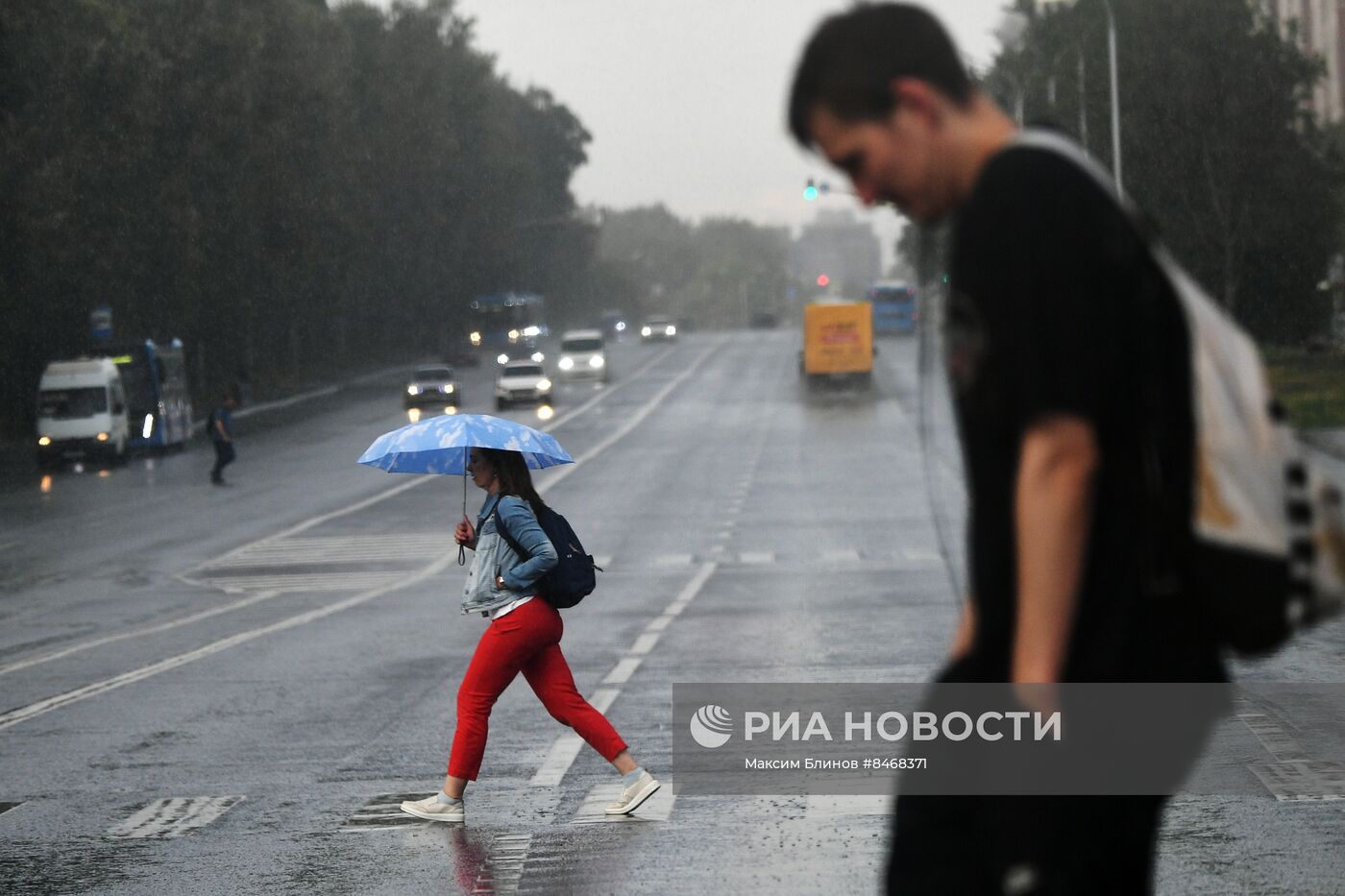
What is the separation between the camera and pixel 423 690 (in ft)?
43.8

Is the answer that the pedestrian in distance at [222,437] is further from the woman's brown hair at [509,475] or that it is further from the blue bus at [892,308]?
the blue bus at [892,308]

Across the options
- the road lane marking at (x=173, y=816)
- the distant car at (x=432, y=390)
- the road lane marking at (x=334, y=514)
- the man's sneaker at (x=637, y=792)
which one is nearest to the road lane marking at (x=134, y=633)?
the road lane marking at (x=334, y=514)

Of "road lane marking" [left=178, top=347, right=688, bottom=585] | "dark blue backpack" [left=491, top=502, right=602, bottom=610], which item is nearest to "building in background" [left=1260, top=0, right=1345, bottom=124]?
"road lane marking" [left=178, top=347, right=688, bottom=585]

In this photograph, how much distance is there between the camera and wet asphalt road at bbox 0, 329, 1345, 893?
7.70 m

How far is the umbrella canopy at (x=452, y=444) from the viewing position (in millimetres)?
8953

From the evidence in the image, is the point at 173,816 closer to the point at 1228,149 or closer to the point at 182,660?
the point at 182,660

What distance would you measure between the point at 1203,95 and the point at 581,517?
35159 millimetres

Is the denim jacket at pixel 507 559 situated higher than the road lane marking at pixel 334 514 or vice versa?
the denim jacket at pixel 507 559

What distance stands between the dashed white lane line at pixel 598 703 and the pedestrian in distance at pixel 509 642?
0.84 meters

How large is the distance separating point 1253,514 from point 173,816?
738 cm

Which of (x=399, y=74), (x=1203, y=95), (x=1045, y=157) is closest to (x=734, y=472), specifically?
(x=1203, y=95)

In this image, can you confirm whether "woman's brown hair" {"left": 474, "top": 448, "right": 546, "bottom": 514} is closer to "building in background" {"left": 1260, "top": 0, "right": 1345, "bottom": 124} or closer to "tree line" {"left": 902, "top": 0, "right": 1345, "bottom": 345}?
"tree line" {"left": 902, "top": 0, "right": 1345, "bottom": 345}

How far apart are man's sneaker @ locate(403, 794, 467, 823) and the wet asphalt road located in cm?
6

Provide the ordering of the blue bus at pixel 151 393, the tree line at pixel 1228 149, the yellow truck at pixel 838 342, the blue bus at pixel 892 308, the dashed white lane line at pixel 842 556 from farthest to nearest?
1. the blue bus at pixel 892 308
2. the yellow truck at pixel 838 342
3. the tree line at pixel 1228 149
4. the blue bus at pixel 151 393
5. the dashed white lane line at pixel 842 556
